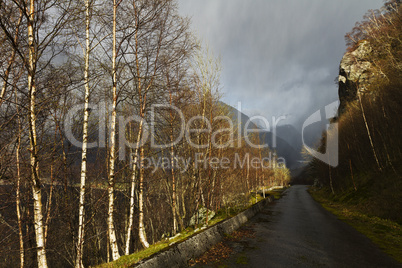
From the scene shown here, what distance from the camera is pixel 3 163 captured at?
16.7ft

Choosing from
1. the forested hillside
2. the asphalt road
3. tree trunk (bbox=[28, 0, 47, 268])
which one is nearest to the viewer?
tree trunk (bbox=[28, 0, 47, 268])

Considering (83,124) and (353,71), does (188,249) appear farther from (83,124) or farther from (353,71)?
(353,71)

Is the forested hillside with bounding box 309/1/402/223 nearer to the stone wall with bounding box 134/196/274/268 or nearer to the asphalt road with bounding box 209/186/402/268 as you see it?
the asphalt road with bounding box 209/186/402/268

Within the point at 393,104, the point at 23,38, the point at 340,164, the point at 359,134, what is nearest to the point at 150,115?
the point at 23,38

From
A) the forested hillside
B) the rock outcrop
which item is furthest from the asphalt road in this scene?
the rock outcrop

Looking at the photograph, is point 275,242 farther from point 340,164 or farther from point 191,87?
point 340,164

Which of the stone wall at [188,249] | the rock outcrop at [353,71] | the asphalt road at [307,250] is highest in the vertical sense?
the rock outcrop at [353,71]

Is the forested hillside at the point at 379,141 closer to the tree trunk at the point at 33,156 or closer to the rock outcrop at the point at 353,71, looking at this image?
the rock outcrop at the point at 353,71

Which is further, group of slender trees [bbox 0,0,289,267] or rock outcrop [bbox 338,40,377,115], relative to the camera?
rock outcrop [bbox 338,40,377,115]

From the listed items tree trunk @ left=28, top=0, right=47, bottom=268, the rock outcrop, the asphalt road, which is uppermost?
the rock outcrop

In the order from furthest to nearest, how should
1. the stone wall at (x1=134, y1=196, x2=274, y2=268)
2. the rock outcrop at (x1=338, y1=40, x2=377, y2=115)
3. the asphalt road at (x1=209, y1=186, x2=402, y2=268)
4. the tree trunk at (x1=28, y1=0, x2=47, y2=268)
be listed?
the rock outcrop at (x1=338, y1=40, x2=377, y2=115), the asphalt road at (x1=209, y1=186, x2=402, y2=268), the tree trunk at (x1=28, y1=0, x2=47, y2=268), the stone wall at (x1=134, y1=196, x2=274, y2=268)

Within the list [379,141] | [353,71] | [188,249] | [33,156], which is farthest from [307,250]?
[353,71]

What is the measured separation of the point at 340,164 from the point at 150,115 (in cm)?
3324

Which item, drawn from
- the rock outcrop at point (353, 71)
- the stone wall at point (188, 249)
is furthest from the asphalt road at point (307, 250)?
the rock outcrop at point (353, 71)
